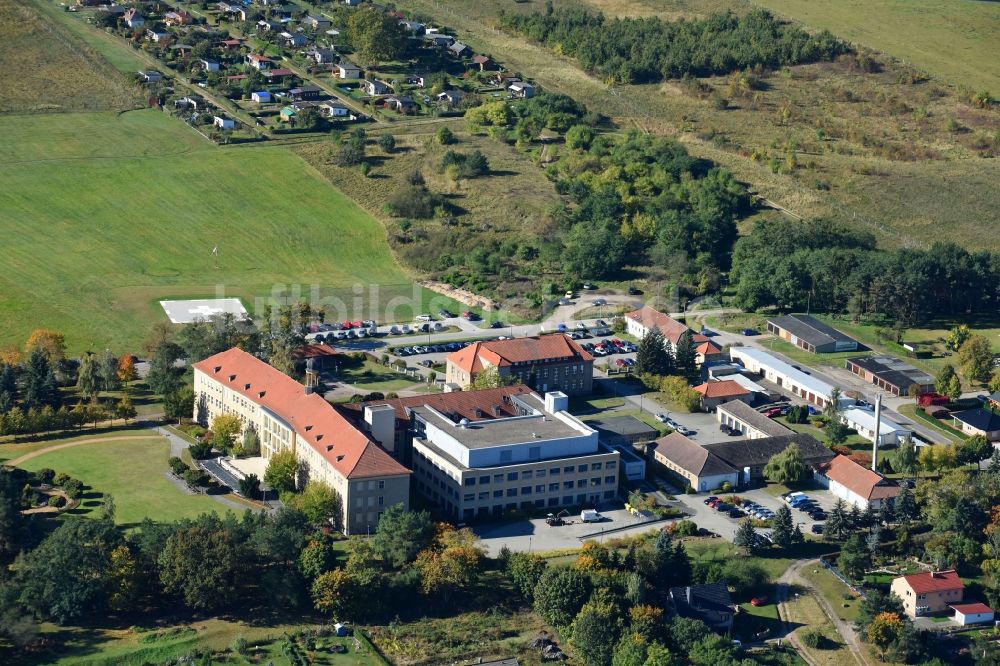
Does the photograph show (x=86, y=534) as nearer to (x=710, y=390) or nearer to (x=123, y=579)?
(x=123, y=579)

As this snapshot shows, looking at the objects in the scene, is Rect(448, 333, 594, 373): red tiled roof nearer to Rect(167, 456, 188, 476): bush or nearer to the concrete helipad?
the concrete helipad

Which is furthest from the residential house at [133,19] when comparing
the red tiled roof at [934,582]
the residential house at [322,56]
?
the red tiled roof at [934,582]

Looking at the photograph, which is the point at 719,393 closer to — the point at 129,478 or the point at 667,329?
the point at 667,329

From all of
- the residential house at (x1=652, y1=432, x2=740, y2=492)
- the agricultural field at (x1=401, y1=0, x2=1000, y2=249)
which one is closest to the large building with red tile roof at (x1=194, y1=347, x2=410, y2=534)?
the residential house at (x1=652, y1=432, x2=740, y2=492)

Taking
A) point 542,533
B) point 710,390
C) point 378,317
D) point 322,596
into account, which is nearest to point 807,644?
point 542,533

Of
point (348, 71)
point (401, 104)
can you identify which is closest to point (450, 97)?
point (401, 104)

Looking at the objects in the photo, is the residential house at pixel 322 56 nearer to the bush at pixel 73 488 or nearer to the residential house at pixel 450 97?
the residential house at pixel 450 97
